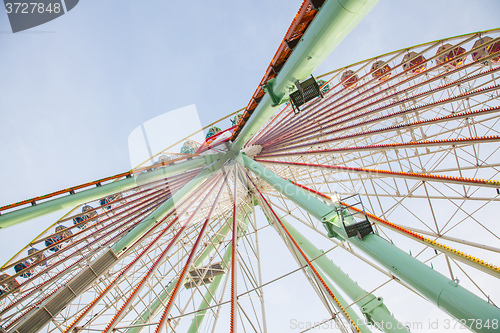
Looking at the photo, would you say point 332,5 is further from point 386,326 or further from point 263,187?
point 263,187

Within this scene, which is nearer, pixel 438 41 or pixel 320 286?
pixel 320 286

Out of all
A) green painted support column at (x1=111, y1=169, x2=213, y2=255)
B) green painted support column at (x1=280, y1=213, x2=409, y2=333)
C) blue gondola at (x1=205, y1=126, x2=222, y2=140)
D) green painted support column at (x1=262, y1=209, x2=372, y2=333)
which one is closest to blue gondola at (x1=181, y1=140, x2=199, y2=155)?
blue gondola at (x1=205, y1=126, x2=222, y2=140)

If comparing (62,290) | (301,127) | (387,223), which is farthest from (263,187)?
(62,290)

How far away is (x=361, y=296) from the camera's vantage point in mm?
8766

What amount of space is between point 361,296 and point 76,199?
11.1 meters

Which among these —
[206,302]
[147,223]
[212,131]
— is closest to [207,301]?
[206,302]

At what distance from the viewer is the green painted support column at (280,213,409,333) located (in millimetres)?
7574

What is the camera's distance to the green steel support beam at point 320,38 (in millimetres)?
5133

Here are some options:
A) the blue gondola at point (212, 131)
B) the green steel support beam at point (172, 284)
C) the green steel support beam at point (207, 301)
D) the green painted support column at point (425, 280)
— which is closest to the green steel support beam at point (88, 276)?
the green steel support beam at point (172, 284)

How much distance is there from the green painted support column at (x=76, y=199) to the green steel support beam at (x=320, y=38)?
565 cm

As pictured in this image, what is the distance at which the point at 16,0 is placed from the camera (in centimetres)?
1149

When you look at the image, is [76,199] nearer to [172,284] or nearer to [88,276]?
[88,276]

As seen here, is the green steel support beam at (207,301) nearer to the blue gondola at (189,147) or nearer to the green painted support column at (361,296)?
the green painted support column at (361,296)

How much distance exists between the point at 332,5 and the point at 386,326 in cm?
854
